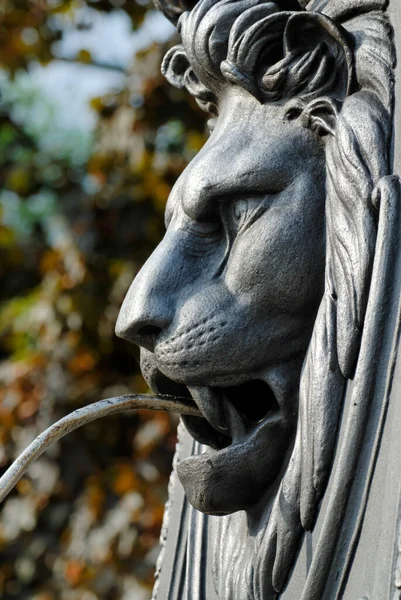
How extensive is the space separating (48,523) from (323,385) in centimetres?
213

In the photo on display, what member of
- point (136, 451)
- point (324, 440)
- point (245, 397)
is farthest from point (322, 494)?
point (136, 451)

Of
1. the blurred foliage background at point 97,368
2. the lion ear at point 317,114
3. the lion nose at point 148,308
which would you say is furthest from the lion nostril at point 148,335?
the blurred foliage background at point 97,368

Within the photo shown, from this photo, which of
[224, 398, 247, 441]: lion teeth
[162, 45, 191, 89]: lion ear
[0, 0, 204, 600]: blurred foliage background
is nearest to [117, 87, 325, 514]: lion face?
[224, 398, 247, 441]: lion teeth

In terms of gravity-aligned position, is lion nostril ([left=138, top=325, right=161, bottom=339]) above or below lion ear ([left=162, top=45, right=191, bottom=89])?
below

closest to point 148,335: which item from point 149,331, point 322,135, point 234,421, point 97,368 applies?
point 149,331

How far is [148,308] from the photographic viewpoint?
941mm

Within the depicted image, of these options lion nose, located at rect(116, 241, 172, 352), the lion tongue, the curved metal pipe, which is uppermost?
lion nose, located at rect(116, 241, 172, 352)

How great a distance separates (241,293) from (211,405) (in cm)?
10

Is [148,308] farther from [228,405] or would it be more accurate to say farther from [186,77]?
[186,77]

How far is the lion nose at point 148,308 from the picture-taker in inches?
37.0

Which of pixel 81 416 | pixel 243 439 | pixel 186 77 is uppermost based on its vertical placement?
pixel 186 77

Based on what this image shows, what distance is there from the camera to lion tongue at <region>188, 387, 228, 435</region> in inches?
36.9

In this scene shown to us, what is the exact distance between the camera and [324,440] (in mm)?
852

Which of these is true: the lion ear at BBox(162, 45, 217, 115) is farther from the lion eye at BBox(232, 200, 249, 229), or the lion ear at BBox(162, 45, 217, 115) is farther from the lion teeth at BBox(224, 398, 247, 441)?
the lion teeth at BBox(224, 398, 247, 441)
